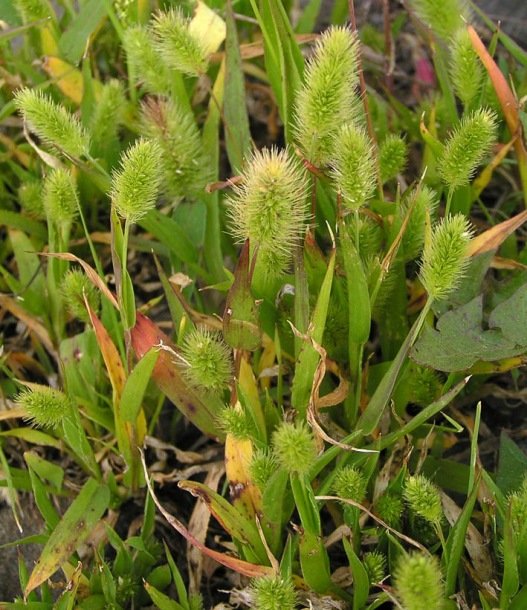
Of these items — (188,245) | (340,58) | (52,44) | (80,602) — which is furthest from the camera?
(52,44)

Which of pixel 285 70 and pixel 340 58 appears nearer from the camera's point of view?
pixel 340 58

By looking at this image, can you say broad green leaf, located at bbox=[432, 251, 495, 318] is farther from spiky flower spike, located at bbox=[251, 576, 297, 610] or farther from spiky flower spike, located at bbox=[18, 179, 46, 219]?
spiky flower spike, located at bbox=[18, 179, 46, 219]

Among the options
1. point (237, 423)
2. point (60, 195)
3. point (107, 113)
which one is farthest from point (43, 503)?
point (107, 113)

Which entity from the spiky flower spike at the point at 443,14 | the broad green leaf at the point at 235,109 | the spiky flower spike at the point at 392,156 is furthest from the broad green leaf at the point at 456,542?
the spiky flower spike at the point at 443,14

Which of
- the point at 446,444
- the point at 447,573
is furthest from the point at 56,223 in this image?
the point at 447,573

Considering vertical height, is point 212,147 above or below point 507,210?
above

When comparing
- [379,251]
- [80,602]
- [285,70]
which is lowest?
[80,602]

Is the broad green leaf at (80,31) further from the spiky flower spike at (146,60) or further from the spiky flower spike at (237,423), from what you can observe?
the spiky flower spike at (237,423)

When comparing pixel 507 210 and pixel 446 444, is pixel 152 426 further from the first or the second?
pixel 507 210
